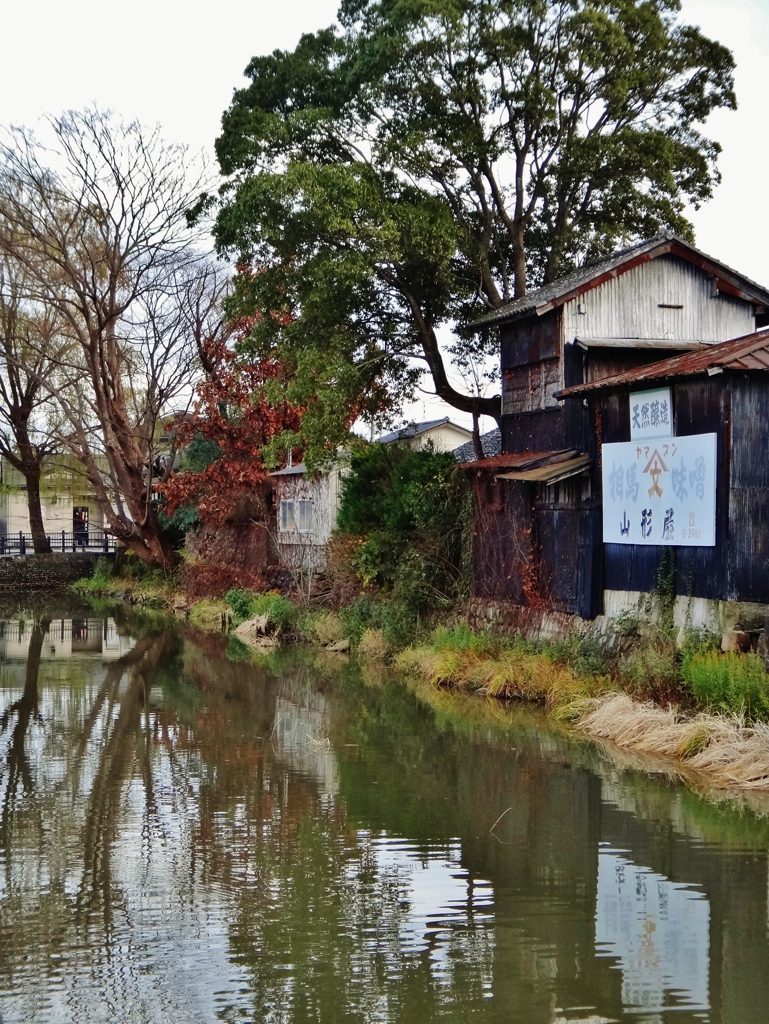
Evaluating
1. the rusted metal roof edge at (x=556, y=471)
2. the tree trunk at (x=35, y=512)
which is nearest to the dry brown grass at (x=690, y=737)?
the rusted metal roof edge at (x=556, y=471)

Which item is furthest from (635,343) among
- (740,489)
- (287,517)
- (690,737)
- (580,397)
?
(287,517)

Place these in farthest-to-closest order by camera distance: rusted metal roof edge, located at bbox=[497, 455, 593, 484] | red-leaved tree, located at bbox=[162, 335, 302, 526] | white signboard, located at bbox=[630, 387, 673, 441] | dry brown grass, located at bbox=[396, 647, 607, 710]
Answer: red-leaved tree, located at bbox=[162, 335, 302, 526] → rusted metal roof edge, located at bbox=[497, 455, 593, 484] → dry brown grass, located at bbox=[396, 647, 607, 710] → white signboard, located at bbox=[630, 387, 673, 441]

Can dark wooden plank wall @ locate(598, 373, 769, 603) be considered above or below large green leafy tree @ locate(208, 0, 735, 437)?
below

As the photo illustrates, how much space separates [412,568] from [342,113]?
10.5 m

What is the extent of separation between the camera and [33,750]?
15000 mm

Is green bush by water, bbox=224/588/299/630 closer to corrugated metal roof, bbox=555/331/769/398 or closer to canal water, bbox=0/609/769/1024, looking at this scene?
canal water, bbox=0/609/769/1024

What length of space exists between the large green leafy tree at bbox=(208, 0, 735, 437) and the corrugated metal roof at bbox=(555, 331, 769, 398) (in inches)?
293

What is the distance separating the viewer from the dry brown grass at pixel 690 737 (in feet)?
42.0

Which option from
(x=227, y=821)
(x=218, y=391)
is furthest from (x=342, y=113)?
(x=227, y=821)

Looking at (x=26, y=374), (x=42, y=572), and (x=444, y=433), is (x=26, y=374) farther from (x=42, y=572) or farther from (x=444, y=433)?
(x=444, y=433)

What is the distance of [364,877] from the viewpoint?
9.64 meters

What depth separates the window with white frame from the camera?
33156 mm

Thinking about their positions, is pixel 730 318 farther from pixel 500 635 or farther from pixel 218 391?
pixel 218 391

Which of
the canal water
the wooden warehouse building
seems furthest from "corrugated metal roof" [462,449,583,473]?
the canal water
